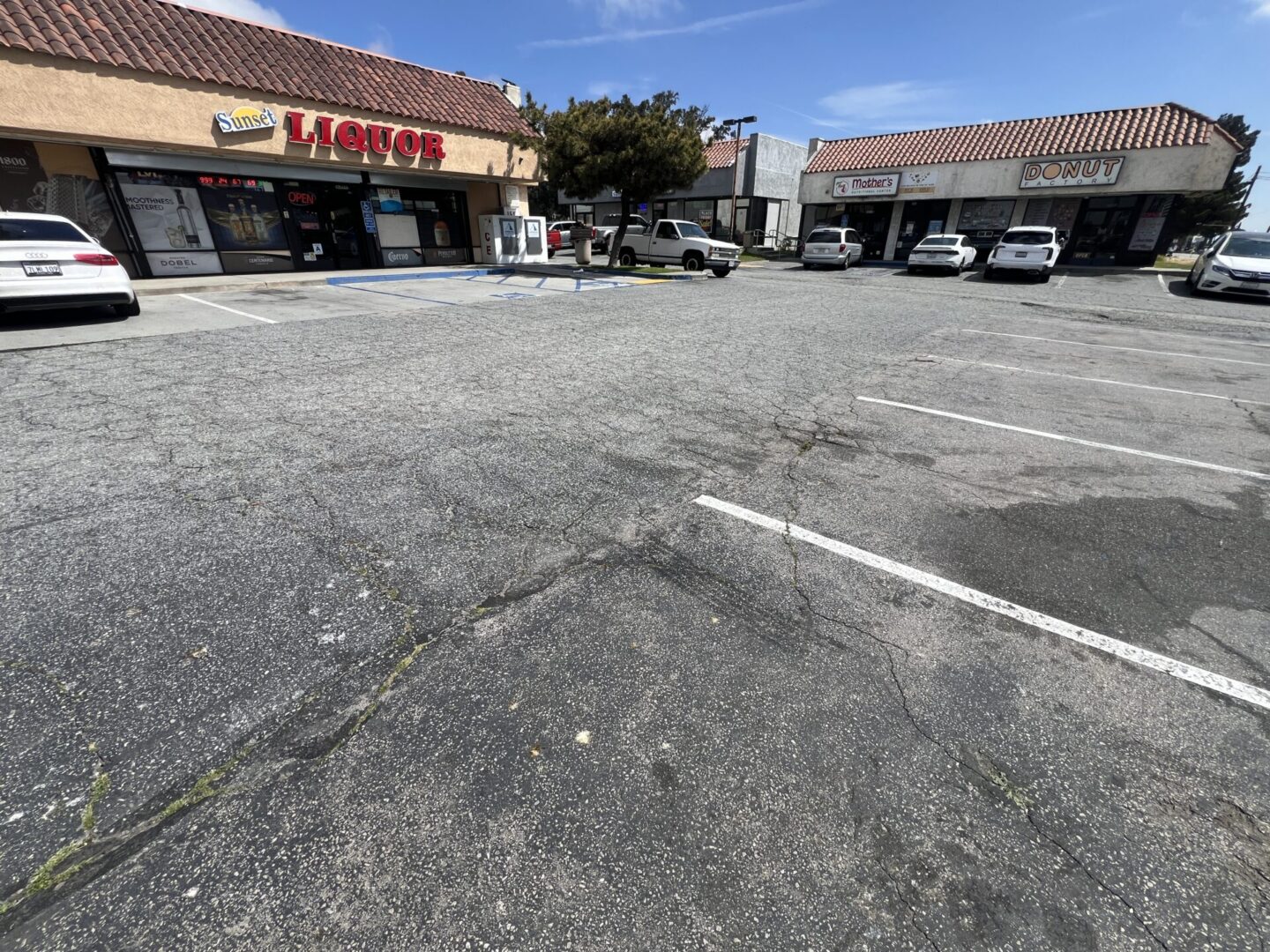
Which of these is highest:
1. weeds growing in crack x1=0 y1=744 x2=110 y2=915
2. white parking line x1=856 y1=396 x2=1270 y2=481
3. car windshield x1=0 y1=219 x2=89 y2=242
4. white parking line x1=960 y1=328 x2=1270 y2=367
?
car windshield x1=0 y1=219 x2=89 y2=242

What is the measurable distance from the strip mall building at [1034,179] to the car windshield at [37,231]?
3219 cm

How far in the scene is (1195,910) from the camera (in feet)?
5.49

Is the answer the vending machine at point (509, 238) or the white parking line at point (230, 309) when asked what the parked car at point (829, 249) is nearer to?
the vending machine at point (509, 238)

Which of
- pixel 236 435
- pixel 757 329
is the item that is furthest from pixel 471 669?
pixel 757 329

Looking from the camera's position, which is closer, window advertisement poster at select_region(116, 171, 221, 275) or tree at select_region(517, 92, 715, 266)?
window advertisement poster at select_region(116, 171, 221, 275)

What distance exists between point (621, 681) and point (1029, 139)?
34754 millimetres

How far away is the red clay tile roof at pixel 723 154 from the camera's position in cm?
3412

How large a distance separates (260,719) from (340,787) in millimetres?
513

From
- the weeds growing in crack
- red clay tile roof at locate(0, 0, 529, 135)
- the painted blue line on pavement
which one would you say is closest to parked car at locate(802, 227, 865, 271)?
red clay tile roof at locate(0, 0, 529, 135)

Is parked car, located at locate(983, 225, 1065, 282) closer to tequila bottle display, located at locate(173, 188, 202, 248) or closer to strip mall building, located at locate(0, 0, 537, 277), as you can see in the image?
strip mall building, located at locate(0, 0, 537, 277)

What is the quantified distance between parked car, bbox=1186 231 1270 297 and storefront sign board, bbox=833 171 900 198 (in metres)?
14.6

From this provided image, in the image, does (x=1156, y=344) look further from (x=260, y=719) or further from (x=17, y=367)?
(x=17, y=367)

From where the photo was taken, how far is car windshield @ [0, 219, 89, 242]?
793 cm

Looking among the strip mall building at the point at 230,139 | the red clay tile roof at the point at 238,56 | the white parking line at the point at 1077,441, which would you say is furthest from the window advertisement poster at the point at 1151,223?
the white parking line at the point at 1077,441
